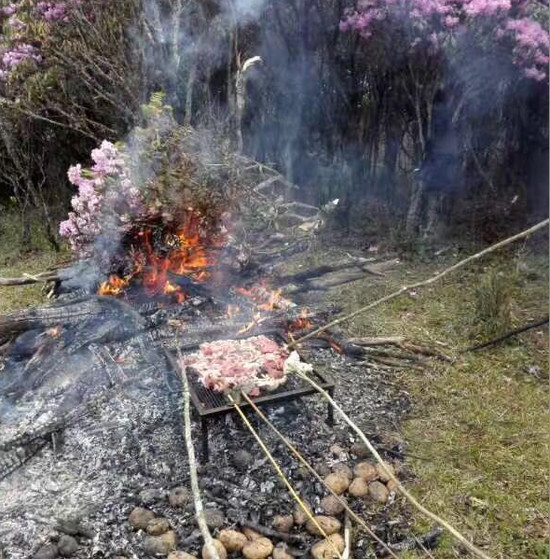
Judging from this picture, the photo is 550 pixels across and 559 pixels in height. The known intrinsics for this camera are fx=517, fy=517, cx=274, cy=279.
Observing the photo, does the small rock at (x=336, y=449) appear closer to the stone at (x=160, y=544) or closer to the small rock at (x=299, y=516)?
the small rock at (x=299, y=516)

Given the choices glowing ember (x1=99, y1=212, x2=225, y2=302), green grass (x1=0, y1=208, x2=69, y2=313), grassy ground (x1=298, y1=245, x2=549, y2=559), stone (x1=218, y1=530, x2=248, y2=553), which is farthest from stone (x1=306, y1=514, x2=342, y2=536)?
green grass (x1=0, y1=208, x2=69, y2=313)

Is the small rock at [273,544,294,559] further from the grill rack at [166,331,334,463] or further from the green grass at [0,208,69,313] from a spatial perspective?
the green grass at [0,208,69,313]

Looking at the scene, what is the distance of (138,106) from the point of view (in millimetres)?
9523

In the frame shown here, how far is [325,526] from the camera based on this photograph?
3.64 metres

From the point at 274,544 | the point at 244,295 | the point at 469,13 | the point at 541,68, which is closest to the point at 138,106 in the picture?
the point at 244,295

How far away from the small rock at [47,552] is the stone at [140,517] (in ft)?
1.67

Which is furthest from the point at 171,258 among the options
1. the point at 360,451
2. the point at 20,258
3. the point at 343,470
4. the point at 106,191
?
the point at 20,258

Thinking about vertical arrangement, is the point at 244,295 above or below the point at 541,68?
below

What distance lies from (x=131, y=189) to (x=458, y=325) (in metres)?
4.58

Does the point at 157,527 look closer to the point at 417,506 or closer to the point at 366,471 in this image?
the point at 366,471

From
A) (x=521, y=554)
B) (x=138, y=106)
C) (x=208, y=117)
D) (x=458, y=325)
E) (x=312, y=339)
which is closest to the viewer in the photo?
(x=521, y=554)

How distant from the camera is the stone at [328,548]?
346 cm

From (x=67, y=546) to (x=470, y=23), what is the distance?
8.15 metres

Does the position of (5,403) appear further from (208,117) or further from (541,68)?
(541,68)
